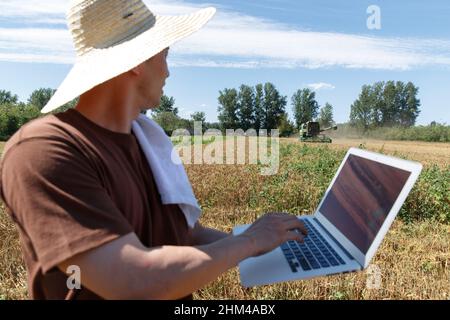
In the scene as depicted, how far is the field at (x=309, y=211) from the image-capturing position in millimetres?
3365

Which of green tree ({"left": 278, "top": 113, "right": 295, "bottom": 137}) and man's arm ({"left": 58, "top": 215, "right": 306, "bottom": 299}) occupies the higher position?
man's arm ({"left": 58, "top": 215, "right": 306, "bottom": 299})

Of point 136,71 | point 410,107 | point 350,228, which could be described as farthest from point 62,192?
point 410,107

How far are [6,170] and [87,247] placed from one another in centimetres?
28

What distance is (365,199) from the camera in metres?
1.68

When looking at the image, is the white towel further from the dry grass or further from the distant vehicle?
the distant vehicle

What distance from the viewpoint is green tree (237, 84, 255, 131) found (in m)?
71.5

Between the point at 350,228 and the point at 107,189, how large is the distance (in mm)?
988

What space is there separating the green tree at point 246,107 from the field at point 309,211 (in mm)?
60787

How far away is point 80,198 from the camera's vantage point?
1.04 m

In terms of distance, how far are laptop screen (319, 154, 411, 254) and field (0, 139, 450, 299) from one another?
60.8 inches

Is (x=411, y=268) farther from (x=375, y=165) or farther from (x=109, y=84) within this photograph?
(x=109, y=84)

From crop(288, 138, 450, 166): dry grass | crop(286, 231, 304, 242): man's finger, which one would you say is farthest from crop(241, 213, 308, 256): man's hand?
crop(288, 138, 450, 166): dry grass

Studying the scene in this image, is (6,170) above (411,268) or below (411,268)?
above
